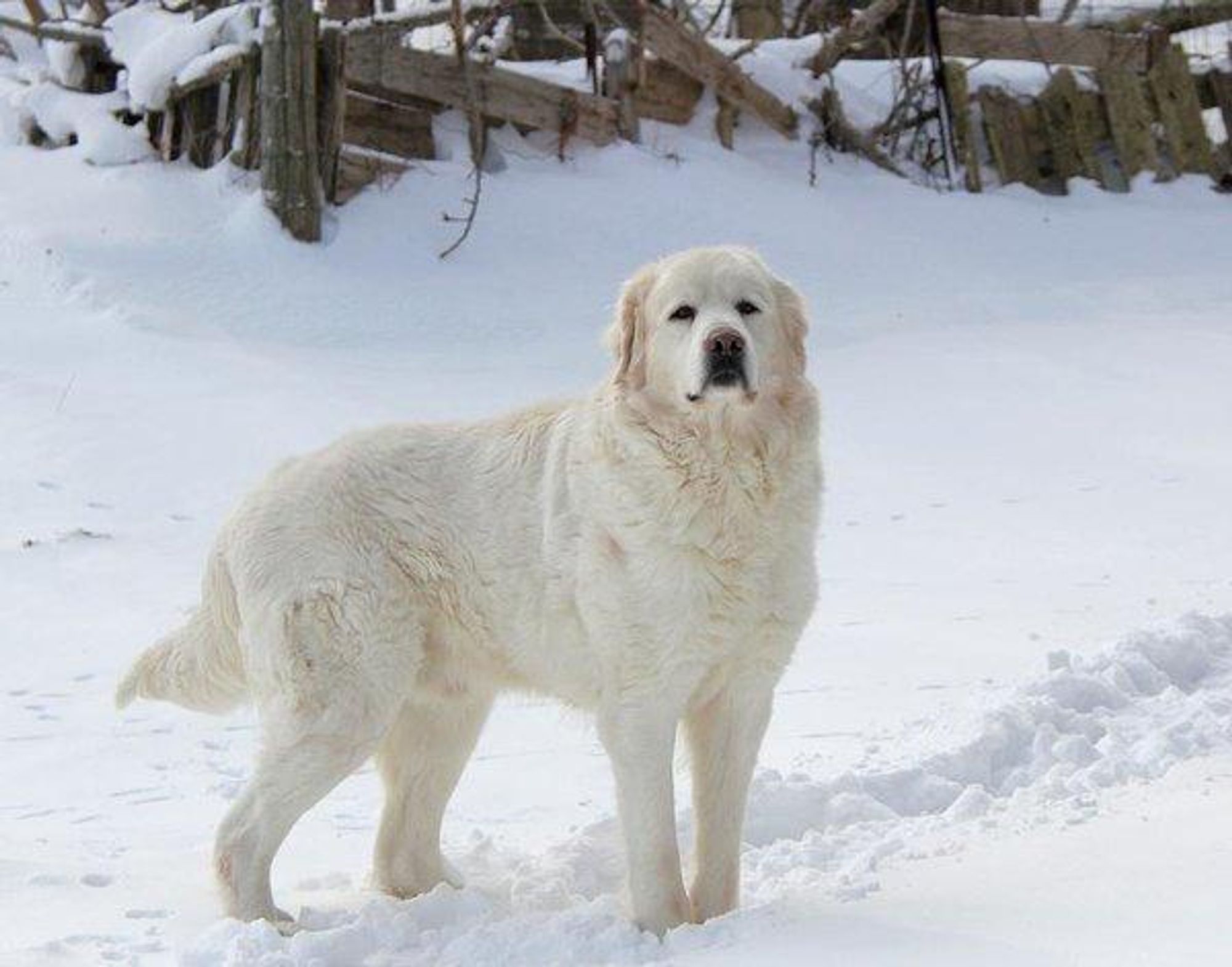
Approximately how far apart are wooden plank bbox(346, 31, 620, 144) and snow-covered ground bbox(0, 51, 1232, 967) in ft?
0.89

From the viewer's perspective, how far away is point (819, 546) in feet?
A: 31.4

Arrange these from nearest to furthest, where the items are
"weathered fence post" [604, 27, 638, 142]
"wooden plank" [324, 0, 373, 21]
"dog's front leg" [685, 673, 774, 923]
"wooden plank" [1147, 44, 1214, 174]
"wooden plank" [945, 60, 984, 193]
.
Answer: "dog's front leg" [685, 673, 774, 923], "weathered fence post" [604, 27, 638, 142], "wooden plank" [324, 0, 373, 21], "wooden plank" [945, 60, 984, 193], "wooden plank" [1147, 44, 1214, 174]

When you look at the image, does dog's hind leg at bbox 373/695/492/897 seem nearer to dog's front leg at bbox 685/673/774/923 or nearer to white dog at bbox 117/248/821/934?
white dog at bbox 117/248/821/934

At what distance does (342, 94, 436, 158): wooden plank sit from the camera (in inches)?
569

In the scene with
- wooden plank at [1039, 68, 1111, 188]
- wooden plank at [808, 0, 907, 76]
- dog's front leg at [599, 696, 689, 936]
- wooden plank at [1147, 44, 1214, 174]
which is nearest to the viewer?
dog's front leg at [599, 696, 689, 936]

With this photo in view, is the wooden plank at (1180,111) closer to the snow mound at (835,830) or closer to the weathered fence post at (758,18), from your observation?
the weathered fence post at (758,18)

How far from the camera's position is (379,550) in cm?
523

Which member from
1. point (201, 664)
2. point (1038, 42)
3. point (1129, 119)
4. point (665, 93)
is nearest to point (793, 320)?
point (201, 664)

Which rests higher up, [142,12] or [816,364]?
[142,12]

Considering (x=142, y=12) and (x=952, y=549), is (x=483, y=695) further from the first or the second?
(x=142, y=12)

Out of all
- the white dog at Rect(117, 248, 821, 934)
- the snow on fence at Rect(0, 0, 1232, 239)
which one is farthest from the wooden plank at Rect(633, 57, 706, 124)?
the white dog at Rect(117, 248, 821, 934)

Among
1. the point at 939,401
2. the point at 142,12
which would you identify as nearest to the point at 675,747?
the point at 939,401

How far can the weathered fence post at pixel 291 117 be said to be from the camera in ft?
42.2

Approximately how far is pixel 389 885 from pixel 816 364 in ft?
25.6
